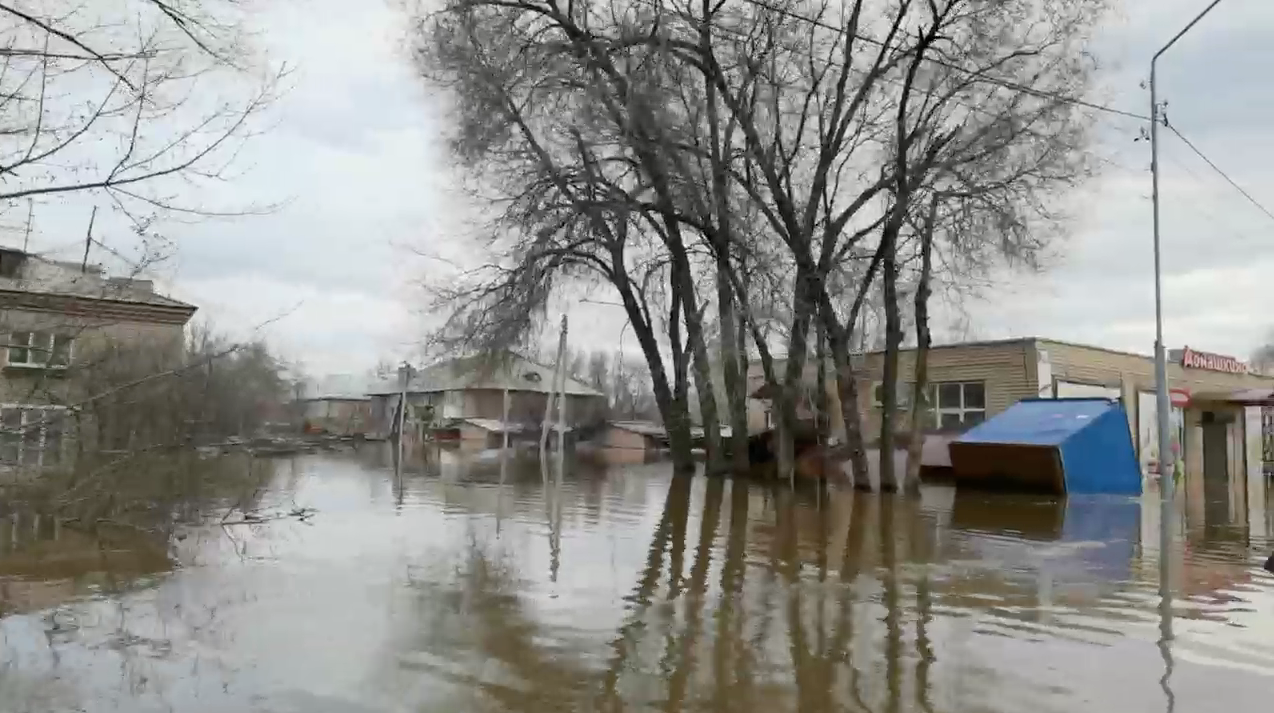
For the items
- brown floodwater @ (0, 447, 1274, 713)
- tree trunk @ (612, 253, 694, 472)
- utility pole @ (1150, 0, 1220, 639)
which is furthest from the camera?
tree trunk @ (612, 253, 694, 472)

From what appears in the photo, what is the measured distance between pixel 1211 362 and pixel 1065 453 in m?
20.6

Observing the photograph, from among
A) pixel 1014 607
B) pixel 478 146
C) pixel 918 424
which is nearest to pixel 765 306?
pixel 918 424

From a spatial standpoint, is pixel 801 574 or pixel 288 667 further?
pixel 801 574

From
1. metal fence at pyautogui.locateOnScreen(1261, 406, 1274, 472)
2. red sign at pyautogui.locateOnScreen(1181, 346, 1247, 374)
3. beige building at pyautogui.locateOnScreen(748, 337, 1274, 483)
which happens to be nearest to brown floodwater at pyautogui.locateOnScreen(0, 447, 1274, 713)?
beige building at pyautogui.locateOnScreen(748, 337, 1274, 483)

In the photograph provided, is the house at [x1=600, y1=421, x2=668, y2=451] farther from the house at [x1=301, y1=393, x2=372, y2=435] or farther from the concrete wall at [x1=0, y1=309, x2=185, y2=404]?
the concrete wall at [x1=0, y1=309, x2=185, y2=404]

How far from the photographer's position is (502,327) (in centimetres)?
2264

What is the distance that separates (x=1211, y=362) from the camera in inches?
1475

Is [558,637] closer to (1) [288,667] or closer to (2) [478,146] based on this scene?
(1) [288,667]

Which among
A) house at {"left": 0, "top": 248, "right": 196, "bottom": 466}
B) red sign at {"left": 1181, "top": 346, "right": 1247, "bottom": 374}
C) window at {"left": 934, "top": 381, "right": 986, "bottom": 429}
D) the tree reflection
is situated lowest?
the tree reflection

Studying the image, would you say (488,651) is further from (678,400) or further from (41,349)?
(678,400)

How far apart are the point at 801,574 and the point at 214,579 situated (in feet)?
17.4

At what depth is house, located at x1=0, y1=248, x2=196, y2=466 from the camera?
8211 mm

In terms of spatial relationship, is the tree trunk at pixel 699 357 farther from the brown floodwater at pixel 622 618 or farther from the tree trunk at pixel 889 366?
the brown floodwater at pixel 622 618

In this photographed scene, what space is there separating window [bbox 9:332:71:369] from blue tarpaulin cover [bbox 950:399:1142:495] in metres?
18.3
